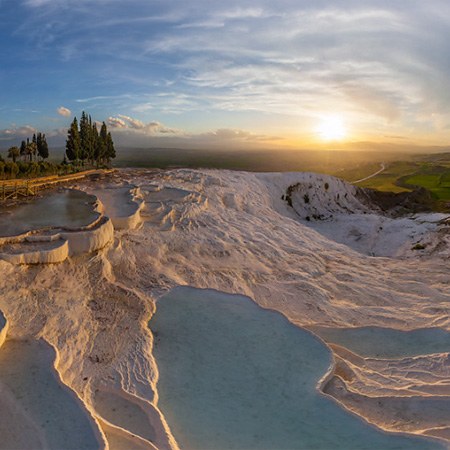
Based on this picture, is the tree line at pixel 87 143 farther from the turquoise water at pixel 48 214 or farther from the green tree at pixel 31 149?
the turquoise water at pixel 48 214

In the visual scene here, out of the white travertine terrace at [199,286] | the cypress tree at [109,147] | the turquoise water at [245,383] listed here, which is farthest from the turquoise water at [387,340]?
the cypress tree at [109,147]

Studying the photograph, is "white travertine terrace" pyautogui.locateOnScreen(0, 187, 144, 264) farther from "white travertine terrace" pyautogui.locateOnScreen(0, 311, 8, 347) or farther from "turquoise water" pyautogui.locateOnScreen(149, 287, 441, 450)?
"turquoise water" pyautogui.locateOnScreen(149, 287, 441, 450)

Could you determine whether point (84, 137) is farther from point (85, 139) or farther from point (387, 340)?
point (387, 340)

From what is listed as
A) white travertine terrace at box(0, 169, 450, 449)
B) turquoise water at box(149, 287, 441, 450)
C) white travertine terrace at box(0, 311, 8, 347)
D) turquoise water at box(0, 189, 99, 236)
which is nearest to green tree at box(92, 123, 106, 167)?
white travertine terrace at box(0, 169, 450, 449)

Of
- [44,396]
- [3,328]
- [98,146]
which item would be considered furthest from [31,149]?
[44,396]

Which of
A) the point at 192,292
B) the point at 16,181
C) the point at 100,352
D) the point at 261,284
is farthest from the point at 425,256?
the point at 16,181
